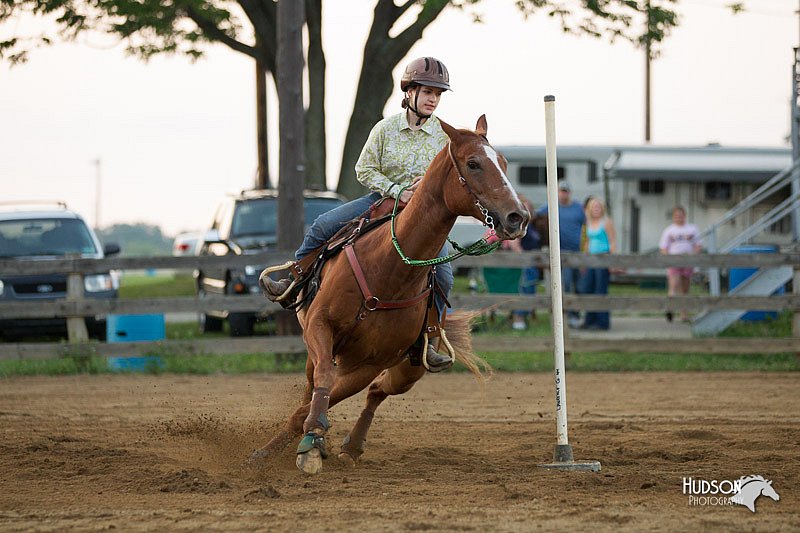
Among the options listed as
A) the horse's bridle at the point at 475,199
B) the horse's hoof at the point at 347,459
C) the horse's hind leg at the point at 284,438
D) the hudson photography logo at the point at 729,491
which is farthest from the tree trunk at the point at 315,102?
the hudson photography logo at the point at 729,491

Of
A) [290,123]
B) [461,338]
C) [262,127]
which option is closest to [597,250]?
[290,123]

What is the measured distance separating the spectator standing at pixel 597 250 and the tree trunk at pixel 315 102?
5841 mm

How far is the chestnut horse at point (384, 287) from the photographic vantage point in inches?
240

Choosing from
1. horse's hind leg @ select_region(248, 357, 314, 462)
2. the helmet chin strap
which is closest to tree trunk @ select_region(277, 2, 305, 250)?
the helmet chin strap

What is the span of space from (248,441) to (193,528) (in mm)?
2655

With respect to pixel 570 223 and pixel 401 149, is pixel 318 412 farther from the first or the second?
pixel 570 223

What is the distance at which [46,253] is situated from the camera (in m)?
15.8

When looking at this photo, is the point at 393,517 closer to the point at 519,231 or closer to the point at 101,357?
the point at 519,231

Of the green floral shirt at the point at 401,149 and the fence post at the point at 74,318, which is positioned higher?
the green floral shirt at the point at 401,149

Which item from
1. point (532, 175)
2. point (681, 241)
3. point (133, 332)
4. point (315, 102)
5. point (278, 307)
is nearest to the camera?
point (278, 307)

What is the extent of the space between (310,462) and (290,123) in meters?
7.67

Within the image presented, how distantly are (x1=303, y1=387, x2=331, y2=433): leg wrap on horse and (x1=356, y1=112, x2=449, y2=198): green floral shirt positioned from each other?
1506 mm

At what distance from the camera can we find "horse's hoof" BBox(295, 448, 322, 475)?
21.6 feet

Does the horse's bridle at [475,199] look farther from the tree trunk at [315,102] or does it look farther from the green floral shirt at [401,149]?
the tree trunk at [315,102]
